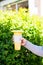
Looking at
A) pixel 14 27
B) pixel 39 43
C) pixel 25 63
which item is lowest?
pixel 25 63

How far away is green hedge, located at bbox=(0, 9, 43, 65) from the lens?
5.31 metres

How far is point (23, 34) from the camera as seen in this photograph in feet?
18.1

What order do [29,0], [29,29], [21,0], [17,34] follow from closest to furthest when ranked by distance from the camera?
[17,34], [29,29], [29,0], [21,0]

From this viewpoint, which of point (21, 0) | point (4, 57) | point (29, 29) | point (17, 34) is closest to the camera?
point (17, 34)

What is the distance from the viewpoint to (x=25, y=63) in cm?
554

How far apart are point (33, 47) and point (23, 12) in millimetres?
2005

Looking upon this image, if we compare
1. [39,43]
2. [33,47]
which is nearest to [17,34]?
[33,47]

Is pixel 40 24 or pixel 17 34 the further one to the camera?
pixel 40 24

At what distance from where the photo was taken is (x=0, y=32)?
213 inches

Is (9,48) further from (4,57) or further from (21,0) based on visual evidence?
(21,0)

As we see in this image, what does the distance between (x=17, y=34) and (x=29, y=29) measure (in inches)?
68.2

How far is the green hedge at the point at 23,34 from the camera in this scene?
531 cm

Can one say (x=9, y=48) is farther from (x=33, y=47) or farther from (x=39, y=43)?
(x=33, y=47)

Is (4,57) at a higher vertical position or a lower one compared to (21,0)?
lower
